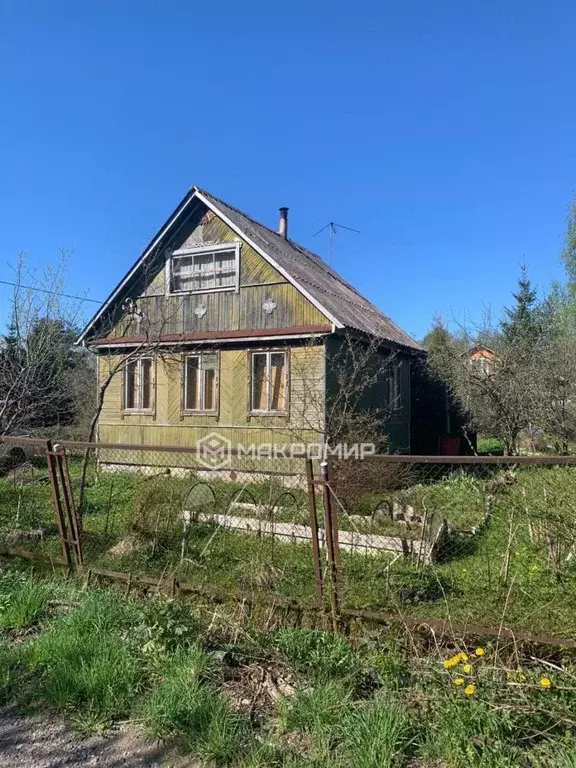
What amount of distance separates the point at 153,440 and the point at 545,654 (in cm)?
1140

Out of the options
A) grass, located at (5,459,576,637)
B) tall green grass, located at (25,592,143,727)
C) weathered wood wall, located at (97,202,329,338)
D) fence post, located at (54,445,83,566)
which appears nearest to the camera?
tall green grass, located at (25,592,143,727)

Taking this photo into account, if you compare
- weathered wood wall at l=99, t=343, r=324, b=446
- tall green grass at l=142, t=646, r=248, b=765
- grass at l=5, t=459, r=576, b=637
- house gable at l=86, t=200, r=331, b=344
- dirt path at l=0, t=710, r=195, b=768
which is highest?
house gable at l=86, t=200, r=331, b=344

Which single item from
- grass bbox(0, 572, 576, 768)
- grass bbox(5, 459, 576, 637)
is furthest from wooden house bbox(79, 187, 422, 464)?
grass bbox(0, 572, 576, 768)

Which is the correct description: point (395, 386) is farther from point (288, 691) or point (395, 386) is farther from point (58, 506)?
point (288, 691)

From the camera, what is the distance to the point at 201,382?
43.2 feet

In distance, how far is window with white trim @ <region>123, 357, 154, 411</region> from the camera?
45.3ft

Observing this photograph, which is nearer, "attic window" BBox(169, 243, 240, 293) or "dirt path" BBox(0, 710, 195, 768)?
"dirt path" BBox(0, 710, 195, 768)

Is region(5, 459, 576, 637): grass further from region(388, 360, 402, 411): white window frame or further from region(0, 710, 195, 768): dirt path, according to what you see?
region(388, 360, 402, 411): white window frame

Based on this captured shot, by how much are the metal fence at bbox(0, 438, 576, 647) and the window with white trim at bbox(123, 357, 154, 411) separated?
536 centimetres

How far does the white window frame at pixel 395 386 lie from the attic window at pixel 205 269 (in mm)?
5029

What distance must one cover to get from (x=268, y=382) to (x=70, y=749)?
9.79m

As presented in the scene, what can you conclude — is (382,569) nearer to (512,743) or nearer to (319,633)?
(319,633)

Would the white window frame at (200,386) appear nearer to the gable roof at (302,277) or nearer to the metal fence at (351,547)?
the gable roof at (302,277)

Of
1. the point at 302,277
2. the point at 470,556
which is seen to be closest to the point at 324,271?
the point at 302,277
